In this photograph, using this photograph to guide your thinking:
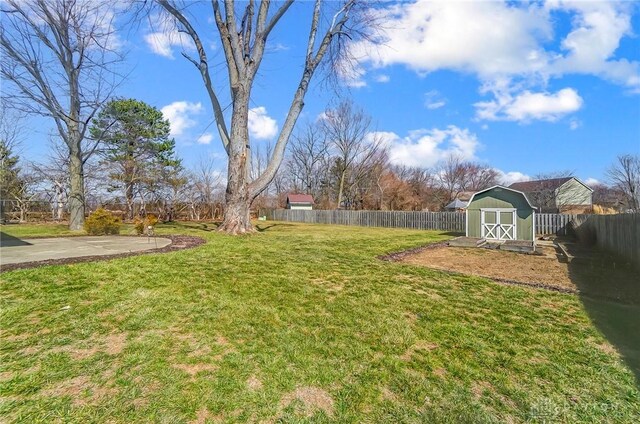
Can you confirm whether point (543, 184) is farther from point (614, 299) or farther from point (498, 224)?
point (614, 299)

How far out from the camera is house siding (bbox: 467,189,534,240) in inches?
438

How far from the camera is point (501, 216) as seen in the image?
11.7m

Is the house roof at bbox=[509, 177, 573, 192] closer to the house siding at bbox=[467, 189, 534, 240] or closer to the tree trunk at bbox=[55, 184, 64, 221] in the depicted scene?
the house siding at bbox=[467, 189, 534, 240]

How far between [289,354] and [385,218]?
810 inches

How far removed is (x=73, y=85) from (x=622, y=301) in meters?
16.9

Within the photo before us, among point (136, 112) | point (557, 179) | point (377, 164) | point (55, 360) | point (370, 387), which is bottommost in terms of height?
point (370, 387)

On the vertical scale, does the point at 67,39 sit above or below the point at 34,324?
above

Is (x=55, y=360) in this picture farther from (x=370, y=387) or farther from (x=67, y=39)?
(x=67, y=39)

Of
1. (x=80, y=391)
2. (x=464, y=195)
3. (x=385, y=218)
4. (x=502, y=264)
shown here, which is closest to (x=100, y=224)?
(x=80, y=391)

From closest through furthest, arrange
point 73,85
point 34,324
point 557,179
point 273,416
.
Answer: point 273,416, point 34,324, point 73,85, point 557,179

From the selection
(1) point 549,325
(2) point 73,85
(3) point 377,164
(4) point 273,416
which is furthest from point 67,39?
(3) point 377,164

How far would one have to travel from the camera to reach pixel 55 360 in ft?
7.50

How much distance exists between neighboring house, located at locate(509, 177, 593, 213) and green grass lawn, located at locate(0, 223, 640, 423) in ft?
96.3

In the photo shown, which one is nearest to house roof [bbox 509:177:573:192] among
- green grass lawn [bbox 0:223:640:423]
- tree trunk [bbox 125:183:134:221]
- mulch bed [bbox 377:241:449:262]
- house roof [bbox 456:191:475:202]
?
house roof [bbox 456:191:475:202]
